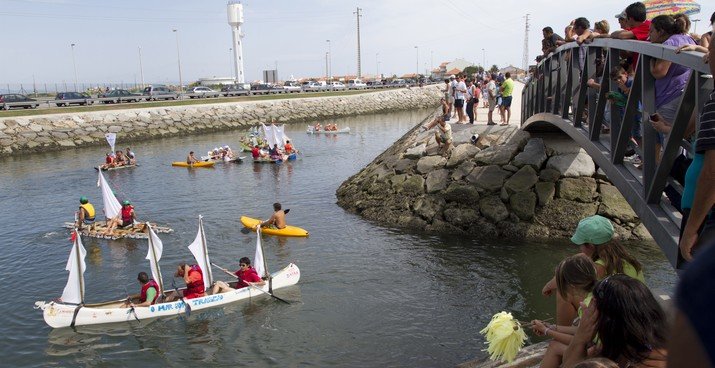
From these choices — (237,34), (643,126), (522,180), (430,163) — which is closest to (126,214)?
(430,163)

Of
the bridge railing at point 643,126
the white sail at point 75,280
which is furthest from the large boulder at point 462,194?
the white sail at point 75,280

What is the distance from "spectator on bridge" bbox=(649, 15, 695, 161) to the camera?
24.3 feet

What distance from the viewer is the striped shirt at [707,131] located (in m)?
4.53

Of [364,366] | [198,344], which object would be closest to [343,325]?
[364,366]

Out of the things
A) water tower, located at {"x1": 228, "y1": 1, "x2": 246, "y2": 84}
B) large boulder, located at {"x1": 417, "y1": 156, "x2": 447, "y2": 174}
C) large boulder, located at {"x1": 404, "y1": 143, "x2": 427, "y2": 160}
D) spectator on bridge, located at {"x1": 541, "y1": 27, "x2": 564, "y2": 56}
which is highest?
water tower, located at {"x1": 228, "y1": 1, "x2": 246, "y2": 84}

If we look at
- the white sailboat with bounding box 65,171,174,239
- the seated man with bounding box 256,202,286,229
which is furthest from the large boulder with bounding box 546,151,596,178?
the white sailboat with bounding box 65,171,174,239

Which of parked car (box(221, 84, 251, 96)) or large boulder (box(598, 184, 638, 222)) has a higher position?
parked car (box(221, 84, 251, 96))

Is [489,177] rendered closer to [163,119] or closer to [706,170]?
[706,170]

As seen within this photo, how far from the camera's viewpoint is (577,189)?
20.5 m

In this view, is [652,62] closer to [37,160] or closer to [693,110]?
[693,110]

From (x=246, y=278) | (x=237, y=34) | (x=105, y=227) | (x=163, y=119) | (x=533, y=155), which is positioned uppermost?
(x=237, y=34)

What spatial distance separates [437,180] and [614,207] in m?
6.86

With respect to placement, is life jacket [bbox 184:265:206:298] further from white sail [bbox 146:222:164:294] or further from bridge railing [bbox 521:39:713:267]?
bridge railing [bbox 521:39:713:267]

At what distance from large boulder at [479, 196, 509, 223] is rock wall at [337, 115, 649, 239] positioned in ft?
0.12
